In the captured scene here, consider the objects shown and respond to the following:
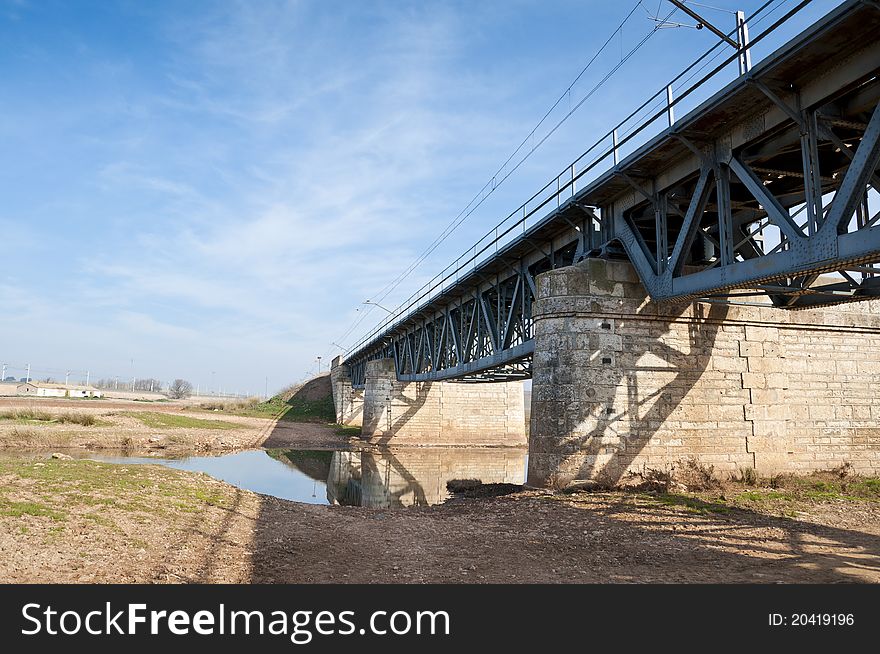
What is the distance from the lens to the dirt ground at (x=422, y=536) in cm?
819

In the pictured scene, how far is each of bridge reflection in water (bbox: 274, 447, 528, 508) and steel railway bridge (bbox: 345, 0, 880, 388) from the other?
25.0ft

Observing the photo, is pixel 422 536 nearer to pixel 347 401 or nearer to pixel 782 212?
pixel 782 212

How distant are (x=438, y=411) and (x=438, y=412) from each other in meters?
0.08

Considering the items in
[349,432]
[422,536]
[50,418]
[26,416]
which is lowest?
[349,432]

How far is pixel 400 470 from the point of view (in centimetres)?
3216

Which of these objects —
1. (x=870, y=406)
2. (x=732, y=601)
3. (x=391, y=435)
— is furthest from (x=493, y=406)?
(x=732, y=601)

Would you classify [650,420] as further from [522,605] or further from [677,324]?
[522,605]

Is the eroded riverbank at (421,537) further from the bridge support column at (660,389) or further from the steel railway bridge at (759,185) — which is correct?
the steel railway bridge at (759,185)

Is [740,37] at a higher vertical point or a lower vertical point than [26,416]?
higher

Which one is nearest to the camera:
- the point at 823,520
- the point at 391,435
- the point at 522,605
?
the point at 522,605

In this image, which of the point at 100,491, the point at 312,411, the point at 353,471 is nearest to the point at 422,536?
the point at 100,491

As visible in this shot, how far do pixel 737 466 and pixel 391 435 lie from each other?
34.1 m

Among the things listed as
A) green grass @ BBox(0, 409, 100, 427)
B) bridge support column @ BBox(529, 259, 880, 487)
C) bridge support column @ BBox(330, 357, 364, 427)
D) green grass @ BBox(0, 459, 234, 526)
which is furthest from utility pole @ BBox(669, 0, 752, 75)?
bridge support column @ BBox(330, 357, 364, 427)

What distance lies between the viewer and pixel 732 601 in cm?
664
